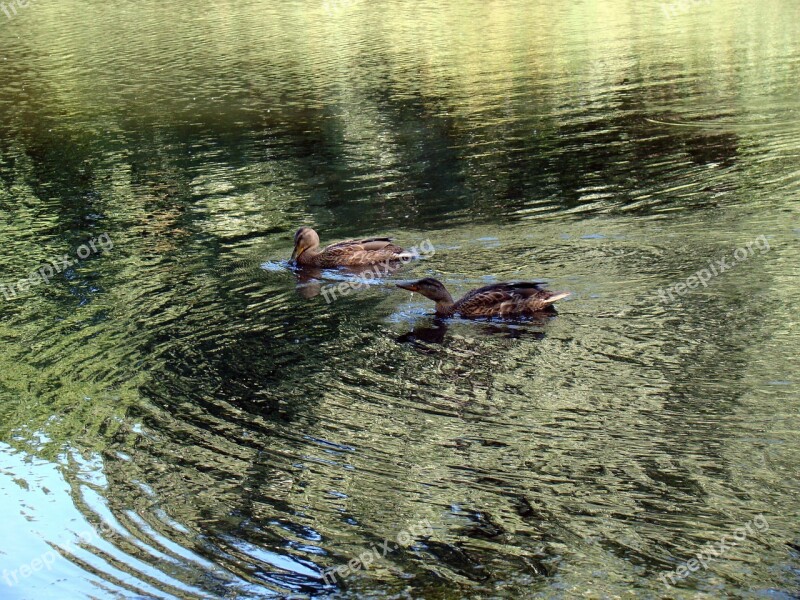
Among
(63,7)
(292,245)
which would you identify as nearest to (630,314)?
(292,245)

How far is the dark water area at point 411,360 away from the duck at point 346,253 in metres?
0.32

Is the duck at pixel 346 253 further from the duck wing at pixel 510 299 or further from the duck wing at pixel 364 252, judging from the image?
the duck wing at pixel 510 299

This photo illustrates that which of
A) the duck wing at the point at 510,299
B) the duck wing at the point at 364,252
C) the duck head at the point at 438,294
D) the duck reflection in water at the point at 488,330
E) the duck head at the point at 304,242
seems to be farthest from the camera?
the duck head at the point at 304,242

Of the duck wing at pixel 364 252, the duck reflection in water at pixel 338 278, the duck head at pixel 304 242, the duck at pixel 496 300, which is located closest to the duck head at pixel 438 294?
the duck at pixel 496 300

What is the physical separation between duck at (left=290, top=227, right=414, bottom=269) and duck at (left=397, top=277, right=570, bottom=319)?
1.88 metres

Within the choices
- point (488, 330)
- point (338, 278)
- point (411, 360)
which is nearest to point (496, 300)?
point (488, 330)

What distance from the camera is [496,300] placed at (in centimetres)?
1071

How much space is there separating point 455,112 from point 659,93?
4578 millimetres

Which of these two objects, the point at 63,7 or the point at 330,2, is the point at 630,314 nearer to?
the point at 330,2

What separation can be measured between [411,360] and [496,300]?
1399mm

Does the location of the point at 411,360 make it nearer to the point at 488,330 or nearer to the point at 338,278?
the point at 488,330

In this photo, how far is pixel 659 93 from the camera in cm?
2348

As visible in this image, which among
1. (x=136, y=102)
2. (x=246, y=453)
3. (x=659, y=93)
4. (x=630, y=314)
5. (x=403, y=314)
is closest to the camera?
(x=246, y=453)

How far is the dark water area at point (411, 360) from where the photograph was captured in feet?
22.1
